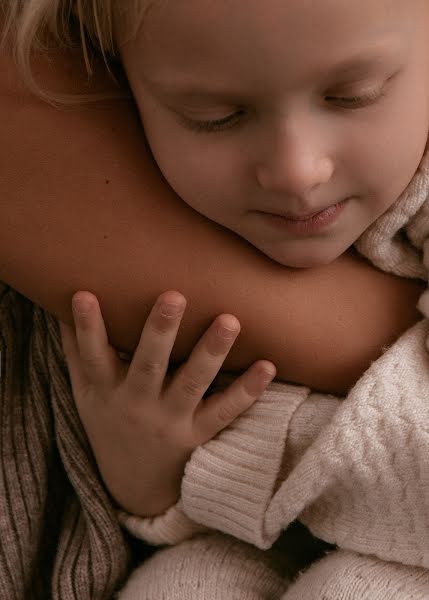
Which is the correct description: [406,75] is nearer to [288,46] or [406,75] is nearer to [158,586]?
[288,46]

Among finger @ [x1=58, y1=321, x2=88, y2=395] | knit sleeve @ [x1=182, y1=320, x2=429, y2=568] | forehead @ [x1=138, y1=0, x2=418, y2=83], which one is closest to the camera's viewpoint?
forehead @ [x1=138, y1=0, x2=418, y2=83]

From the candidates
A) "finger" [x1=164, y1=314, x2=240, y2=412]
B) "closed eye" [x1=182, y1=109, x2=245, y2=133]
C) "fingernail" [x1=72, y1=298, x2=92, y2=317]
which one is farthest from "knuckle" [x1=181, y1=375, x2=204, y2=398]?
"closed eye" [x1=182, y1=109, x2=245, y2=133]

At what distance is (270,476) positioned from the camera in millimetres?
823

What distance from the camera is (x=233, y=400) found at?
849 millimetres

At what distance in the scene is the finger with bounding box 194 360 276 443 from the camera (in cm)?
83

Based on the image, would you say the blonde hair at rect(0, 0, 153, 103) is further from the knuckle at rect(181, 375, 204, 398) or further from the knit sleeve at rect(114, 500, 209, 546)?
the knit sleeve at rect(114, 500, 209, 546)

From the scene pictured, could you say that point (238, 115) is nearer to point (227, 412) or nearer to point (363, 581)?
point (227, 412)

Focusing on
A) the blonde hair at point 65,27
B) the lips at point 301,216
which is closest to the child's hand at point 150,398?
the lips at point 301,216

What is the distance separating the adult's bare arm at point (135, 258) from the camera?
784mm

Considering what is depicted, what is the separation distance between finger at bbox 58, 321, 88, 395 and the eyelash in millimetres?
264

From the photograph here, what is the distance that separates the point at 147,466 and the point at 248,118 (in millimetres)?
364

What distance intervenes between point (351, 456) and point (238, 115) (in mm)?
300

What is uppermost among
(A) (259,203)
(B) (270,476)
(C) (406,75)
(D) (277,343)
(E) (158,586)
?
(C) (406,75)

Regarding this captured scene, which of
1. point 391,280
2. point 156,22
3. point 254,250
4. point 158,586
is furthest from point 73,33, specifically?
point 158,586
